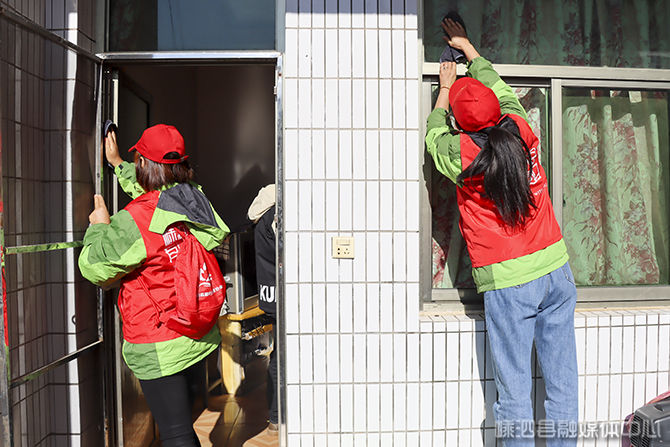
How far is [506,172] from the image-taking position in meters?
2.14

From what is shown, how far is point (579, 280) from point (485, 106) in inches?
56.6

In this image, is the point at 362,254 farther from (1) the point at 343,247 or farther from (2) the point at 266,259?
(2) the point at 266,259

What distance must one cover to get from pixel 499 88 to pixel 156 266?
190cm

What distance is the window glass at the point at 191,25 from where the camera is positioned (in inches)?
108

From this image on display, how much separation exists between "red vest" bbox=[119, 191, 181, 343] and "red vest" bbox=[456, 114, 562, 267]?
140 centimetres

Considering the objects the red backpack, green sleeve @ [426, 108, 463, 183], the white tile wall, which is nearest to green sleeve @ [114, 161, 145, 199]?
the red backpack

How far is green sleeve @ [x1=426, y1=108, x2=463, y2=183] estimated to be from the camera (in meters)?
2.30

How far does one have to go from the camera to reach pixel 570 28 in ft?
9.73

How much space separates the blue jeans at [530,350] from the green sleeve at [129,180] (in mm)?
1825

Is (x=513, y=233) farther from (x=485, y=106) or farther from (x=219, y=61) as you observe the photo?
(x=219, y=61)

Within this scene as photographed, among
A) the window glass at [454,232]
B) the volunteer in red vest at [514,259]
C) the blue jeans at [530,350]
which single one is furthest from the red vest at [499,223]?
the window glass at [454,232]

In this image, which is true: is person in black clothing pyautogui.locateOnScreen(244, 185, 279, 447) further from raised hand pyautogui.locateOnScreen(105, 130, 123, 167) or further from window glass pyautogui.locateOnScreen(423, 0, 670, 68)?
window glass pyautogui.locateOnScreen(423, 0, 670, 68)

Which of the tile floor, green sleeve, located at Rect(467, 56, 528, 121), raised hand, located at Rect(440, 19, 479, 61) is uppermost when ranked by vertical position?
raised hand, located at Rect(440, 19, 479, 61)

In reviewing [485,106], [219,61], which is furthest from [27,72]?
[485,106]
